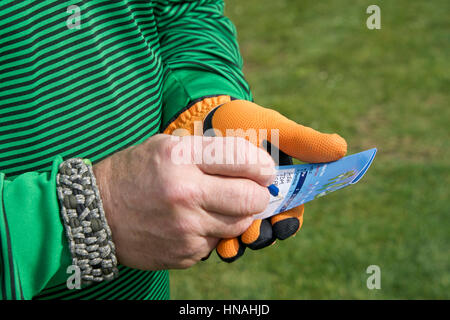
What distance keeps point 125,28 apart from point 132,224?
54 cm

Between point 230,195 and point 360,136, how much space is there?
3.53 m

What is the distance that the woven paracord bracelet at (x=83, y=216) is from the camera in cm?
93

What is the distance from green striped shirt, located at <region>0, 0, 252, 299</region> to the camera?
0.94m

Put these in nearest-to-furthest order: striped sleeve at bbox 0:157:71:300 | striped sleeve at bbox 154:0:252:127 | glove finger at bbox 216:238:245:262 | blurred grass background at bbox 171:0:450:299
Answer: striped sleeve at bbox 0:157:71:300, glove finger at bbox 216:238:245:262, striped sleeve at bbox 154:0:252:127, blurred grass background at bbox 171:0:450:299

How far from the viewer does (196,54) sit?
4.76ft

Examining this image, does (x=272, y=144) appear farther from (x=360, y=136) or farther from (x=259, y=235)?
(x=360, y=136)

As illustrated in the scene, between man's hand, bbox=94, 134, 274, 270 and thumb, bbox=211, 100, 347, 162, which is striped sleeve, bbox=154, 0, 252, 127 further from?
man's hand, bbox=94, 134, 274, 270

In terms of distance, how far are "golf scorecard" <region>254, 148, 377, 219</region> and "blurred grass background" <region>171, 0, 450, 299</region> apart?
6.50 ft

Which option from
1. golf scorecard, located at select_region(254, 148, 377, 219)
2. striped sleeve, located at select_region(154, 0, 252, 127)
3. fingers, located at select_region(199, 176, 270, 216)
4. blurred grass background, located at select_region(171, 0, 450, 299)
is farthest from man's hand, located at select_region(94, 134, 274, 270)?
blurred grass background, located at select_region(171, 0, 450, 299)

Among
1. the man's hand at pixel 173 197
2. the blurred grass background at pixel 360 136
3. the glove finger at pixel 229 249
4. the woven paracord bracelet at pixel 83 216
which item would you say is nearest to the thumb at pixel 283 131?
the man's hand at pixel 173 197

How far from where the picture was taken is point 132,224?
978 millimetres

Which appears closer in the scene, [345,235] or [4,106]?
[4,106]
